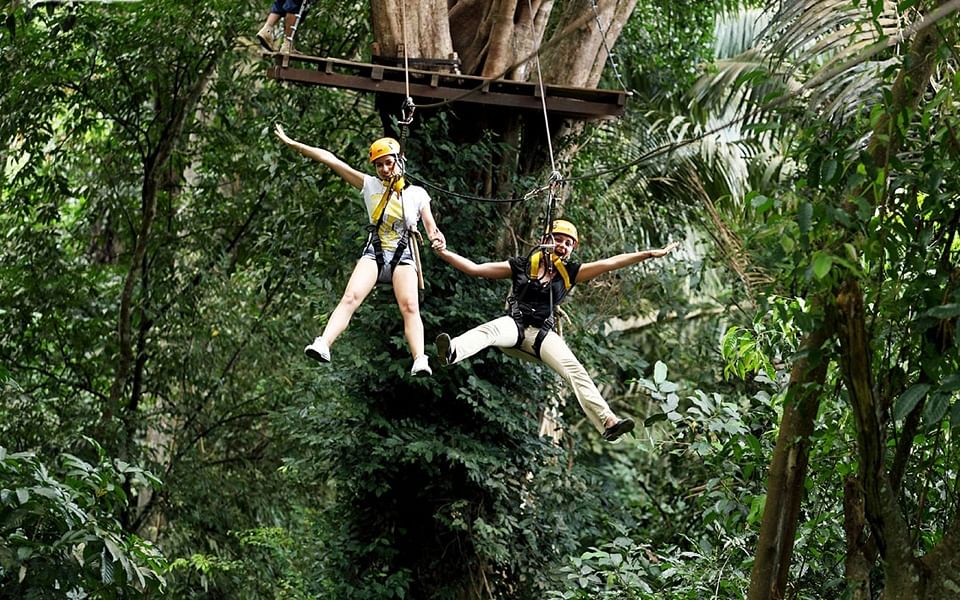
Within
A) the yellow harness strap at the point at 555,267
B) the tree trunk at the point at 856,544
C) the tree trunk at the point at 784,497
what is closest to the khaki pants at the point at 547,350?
the yellow harness strap at the point at 555,267

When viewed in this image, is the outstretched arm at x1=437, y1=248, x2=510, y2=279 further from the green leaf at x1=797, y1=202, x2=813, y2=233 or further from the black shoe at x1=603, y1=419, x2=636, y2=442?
the green leaf at x1=797, y1=202, x2=813, y2=233

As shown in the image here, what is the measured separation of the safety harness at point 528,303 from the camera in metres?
6.79

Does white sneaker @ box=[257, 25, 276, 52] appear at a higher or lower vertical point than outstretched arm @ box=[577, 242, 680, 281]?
higher

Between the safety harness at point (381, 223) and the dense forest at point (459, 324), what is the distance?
72cm

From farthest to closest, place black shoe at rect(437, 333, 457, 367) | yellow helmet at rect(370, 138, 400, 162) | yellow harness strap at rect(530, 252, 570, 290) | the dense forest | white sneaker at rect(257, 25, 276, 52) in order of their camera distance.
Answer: white sneaker at rect(257, 25, 276, 52), yellow harness strap at rect(530, 252, 570, 290), yellow helmet at rect(370, 138, 400, 162), black shoe at rect(437, 333, 457, 367), the dense forest

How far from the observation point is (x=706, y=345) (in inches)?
503

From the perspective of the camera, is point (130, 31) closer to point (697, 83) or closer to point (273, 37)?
point (273, 37)

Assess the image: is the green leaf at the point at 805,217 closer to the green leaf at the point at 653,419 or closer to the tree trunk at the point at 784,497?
the tree trunk at the point at 784,497

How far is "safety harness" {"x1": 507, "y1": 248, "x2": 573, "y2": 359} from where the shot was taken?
22.3ft

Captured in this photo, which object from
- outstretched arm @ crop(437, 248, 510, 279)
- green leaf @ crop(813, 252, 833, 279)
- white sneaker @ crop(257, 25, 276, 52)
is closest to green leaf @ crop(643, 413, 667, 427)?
outstretched arm @ crop(437, 248, 510, 279)

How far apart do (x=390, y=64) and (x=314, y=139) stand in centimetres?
261

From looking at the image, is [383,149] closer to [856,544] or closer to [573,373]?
[573,373]

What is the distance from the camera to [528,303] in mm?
6824

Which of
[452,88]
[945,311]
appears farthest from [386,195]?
[945,311]
